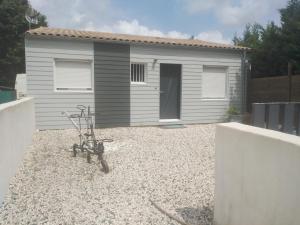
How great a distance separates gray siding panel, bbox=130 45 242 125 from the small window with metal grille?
21 cm

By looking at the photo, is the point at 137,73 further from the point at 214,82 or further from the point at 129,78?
the point at 214,82

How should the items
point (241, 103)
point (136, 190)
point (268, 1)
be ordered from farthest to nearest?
point (268, 1), point (241, 103), point (136, 190)

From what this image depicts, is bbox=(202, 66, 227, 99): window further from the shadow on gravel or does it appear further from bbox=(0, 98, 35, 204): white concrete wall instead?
the shadow on gravel

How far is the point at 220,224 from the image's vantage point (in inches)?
124

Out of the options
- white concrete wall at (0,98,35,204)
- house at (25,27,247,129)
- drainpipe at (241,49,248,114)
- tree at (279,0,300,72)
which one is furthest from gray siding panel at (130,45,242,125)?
white concrete wall at (0,98,35,204)

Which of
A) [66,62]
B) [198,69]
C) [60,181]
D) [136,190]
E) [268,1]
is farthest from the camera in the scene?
[268,1]

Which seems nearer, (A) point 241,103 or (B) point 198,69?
(B) point 198,69

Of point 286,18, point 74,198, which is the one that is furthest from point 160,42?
point 74,198

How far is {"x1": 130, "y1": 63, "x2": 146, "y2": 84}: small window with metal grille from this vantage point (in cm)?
1018

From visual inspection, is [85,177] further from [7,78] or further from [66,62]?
[7,78]

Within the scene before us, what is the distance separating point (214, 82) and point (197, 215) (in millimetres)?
8252

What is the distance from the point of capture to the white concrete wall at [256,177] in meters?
2.10

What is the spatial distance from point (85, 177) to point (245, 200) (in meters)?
2.99

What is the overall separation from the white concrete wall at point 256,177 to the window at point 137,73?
24.1ft
